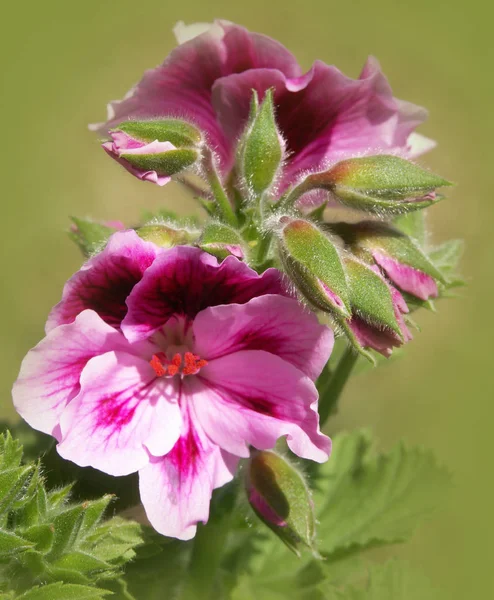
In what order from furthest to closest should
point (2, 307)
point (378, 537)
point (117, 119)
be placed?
1. point (2, 307)
2. point (378, 537)
3. point (117, 119)

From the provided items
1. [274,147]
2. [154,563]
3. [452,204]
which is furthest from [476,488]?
[274,147]

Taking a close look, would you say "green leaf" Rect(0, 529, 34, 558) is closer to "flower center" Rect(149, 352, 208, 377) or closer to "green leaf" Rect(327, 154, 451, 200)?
"flower center" Rect(149, 352, 208, 377)

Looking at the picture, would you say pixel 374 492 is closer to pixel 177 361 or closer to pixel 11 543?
pixel 177 361

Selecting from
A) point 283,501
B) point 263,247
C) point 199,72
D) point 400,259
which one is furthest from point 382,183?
point 283,501

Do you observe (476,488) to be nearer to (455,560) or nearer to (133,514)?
(455,560)

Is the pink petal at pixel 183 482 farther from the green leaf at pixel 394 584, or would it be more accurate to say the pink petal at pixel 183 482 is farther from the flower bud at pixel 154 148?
the green leaf at pixel 394 584

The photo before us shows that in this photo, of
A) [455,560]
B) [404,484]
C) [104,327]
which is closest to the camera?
[104,327]

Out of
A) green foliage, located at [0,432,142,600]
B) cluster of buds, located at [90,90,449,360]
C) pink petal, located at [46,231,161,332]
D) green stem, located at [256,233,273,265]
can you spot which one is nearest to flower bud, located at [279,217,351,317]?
cluster of buds, located at [90,90,449,360]
